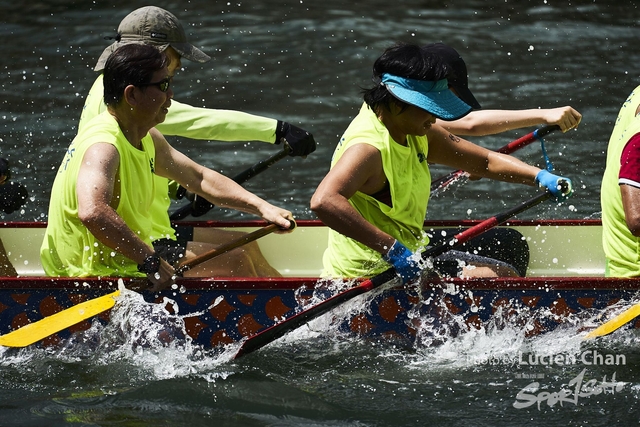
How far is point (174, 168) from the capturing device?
5645 mm

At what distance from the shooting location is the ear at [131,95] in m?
4.94

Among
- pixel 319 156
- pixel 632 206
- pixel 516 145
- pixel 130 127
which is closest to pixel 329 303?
pixel 130 127

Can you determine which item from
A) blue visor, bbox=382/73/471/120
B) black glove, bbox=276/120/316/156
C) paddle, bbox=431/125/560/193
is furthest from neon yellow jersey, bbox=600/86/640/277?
black glove, bbox=276/120/316/156

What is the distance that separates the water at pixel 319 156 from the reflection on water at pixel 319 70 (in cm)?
2

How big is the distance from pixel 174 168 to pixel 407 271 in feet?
4.83

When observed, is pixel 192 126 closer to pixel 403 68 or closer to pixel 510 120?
pixel 403 68

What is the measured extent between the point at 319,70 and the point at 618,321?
6744 millimetres

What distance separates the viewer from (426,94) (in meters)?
4.98

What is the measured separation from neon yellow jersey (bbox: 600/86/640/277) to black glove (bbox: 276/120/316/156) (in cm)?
196

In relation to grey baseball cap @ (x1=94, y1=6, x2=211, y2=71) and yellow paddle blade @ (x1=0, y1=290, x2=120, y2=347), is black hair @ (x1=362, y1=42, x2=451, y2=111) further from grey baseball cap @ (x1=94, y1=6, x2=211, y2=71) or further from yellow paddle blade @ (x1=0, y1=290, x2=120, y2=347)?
yellow paddle blade @ (x1=0, y1=290, x2=120, y2=347)

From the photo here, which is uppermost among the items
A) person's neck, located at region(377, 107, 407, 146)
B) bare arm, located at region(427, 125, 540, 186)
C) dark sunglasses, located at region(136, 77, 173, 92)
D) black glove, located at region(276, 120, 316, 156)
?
dark sunglasses, located at region(136, 77, 173, 92)

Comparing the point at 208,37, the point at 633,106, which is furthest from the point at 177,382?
the point at 208,37

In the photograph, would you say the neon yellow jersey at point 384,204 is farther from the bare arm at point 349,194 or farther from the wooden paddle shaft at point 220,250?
the wooden paddle shaft at point 220,250

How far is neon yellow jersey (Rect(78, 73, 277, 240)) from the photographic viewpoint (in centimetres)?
596
